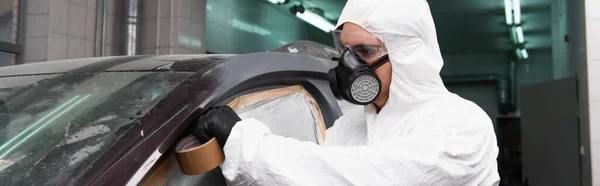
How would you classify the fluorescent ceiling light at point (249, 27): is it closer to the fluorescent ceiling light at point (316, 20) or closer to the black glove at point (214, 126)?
the fluorescent ceiling light at point (316, 20)

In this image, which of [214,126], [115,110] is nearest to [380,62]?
[214,126]

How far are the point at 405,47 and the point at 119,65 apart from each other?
782 millimetres

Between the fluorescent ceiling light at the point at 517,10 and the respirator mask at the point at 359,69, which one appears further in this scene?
the fluorescent ceiling light at the point at 517,10

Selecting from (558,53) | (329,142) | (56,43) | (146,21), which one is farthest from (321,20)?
(329,142)

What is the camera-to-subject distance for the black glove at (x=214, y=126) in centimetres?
113

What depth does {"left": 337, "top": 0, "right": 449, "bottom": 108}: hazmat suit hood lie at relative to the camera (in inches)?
55.0

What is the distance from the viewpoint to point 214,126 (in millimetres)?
1123

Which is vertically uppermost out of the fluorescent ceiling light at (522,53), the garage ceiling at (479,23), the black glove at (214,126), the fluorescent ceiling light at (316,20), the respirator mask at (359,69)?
the garage ceiling at (479,23)

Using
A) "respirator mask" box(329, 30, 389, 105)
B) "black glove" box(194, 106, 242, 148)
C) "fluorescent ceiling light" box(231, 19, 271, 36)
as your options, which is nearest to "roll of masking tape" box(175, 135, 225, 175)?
"black glove" box(194, 106, 242, 148)

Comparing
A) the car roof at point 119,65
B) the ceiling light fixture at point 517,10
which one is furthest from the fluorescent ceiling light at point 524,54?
the car roof at point 119,65

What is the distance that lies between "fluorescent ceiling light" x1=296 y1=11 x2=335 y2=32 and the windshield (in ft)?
23.7

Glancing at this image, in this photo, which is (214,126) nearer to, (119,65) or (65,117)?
(65,117)

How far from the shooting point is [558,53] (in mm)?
8000

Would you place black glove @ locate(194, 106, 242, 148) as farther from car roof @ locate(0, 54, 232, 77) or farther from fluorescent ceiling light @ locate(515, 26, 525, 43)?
fluorescent ceiling light @ locate(515, 26, 525, 43)
